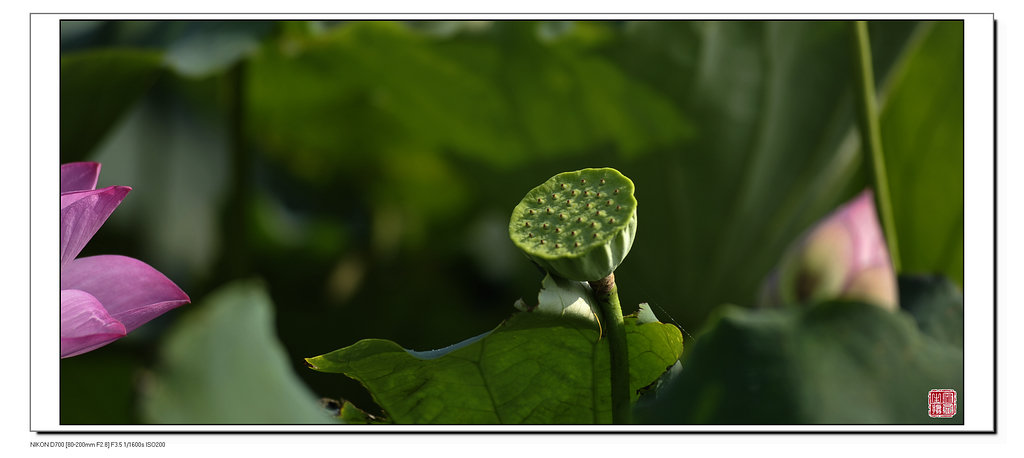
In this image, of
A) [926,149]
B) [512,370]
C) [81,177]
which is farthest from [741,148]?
[81,177]

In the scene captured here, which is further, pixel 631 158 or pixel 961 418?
pixel 631 158

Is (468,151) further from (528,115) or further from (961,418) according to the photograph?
(961,418)

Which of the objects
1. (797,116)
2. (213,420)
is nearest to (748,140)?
(797,116)

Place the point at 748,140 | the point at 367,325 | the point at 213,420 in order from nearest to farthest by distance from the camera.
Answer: the point at 213,420
the point at 367,325
the point at 748,140

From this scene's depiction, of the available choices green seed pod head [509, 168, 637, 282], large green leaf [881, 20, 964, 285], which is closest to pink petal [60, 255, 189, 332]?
green seed pod head [509, 168, 637, 282]

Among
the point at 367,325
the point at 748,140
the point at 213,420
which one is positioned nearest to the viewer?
the point at 213,420

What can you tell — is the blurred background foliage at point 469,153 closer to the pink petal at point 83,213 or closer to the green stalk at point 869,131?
the green stalk at point 869,131
